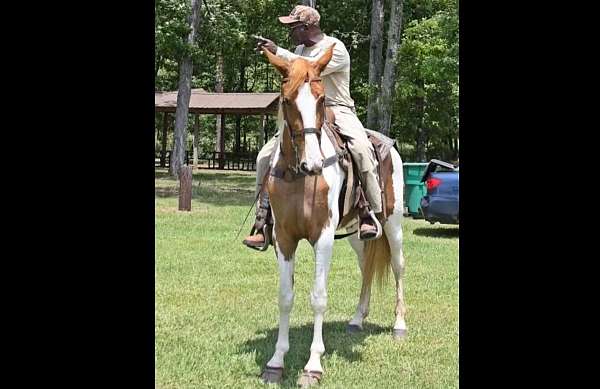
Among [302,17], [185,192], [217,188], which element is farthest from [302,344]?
[217,188]

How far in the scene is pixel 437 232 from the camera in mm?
15141

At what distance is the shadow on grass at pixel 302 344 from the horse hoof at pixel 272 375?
5cm

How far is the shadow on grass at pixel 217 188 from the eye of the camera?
21.9 metres

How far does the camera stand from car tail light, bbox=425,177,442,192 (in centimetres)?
1399

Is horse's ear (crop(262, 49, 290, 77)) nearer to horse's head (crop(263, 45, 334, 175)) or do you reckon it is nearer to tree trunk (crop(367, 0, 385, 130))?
horse's head (crop(263, 45, 334, 175))

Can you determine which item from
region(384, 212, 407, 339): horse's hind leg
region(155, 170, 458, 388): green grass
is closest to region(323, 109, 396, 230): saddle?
region(384, 212, 407, 339): horse's hind leg

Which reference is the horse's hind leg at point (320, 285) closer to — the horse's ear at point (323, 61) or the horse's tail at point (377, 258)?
the horse's ear at point (323, 61)

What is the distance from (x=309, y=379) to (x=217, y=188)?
21014mm

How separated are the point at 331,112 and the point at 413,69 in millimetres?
18026

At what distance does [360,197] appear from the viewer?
20.7 feet

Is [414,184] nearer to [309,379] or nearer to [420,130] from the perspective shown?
[309,379]

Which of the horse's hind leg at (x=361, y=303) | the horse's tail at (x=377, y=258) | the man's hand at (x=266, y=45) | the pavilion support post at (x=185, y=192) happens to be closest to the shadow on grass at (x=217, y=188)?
the pavilion support post at (x=185, y=192)
